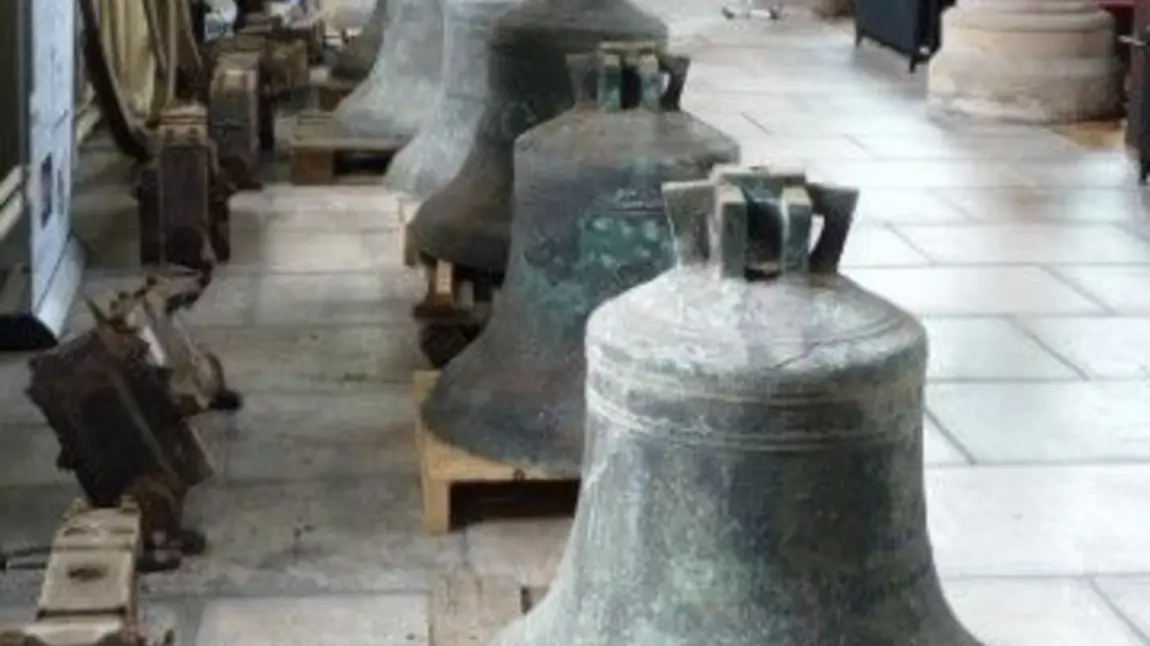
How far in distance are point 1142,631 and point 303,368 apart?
2.02 metres

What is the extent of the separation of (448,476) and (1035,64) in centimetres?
556

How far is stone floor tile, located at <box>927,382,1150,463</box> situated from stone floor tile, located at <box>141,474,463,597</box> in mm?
1096

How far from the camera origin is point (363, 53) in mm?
7855

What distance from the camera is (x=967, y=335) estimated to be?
5.09 metres

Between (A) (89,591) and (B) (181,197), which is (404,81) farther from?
(A) (89,591)

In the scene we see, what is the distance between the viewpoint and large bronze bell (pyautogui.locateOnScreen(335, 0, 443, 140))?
6.63 meters

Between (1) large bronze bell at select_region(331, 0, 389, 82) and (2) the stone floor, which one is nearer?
(2) the stone floor

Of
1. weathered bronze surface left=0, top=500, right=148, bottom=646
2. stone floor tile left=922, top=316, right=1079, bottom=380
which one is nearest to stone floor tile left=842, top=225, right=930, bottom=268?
stone floor tile left=922, top=316, right=1079, bottom=380

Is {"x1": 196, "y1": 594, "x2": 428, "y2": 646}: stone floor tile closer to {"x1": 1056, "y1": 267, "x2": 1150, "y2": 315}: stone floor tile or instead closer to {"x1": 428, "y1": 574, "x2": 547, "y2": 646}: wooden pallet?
{"x1": 428, "y1": 574, "x2": 547, "y2": 646}: wooden pallet

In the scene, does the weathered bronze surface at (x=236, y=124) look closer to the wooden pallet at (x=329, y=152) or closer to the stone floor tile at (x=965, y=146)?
the wooden pallet at (x=329, y=152)

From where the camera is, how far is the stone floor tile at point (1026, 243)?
19.6 ft

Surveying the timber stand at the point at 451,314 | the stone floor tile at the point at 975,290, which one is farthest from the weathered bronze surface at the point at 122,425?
the stone floor tile at the point at 975,290

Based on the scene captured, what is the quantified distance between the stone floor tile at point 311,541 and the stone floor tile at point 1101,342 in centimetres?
164

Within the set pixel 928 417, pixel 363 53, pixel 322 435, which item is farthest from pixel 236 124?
pixel 928 417
